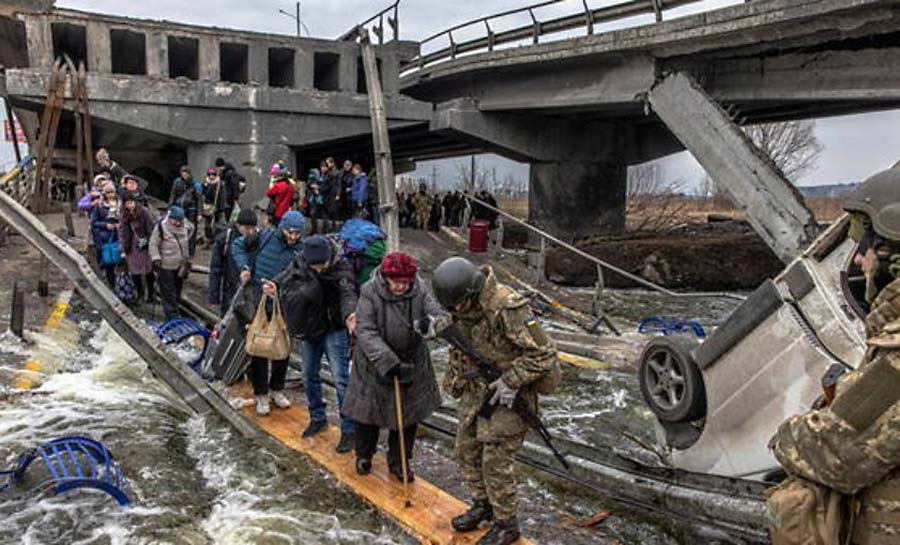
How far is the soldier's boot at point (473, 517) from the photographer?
13.9 ft

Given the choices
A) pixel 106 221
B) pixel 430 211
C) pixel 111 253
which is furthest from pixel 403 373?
pixel 430 211

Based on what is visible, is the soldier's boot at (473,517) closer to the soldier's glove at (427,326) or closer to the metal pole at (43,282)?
the soldier's glove at (427,326)

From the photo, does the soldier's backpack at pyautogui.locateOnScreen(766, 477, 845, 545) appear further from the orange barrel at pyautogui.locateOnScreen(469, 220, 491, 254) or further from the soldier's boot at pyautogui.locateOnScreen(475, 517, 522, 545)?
the orange barrel at pyautogui.locateOnScreen(469, 220, 491, 254)

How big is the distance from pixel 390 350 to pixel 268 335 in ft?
5.56

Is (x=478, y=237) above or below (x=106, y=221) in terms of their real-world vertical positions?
below

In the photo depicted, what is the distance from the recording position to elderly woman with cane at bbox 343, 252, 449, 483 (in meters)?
4.55

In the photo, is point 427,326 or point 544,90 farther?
point 544,90

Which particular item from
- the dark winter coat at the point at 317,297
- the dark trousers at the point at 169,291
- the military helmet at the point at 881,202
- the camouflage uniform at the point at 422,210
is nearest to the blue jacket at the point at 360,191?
the camouflage uniform at the point at 422,210

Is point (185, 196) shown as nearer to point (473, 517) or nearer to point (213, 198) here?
point (213, 198)

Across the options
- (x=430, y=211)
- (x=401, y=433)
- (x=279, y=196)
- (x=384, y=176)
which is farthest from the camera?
(x=430, y=211)

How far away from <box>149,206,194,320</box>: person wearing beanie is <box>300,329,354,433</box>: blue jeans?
4122mm

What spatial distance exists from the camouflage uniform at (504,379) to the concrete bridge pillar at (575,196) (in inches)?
632

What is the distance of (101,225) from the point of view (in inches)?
383

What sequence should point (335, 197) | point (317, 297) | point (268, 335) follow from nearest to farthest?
point (317, 297)
point (268, 335)
point (335, 197)
